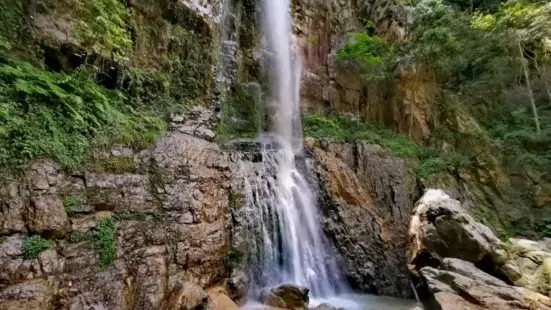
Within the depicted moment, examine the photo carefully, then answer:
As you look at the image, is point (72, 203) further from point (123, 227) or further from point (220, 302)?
point (220, 302)

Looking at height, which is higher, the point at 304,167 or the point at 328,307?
the point at 304,167

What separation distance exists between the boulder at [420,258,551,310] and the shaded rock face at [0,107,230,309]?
434cm

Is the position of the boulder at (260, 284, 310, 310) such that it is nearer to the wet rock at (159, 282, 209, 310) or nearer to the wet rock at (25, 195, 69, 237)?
the wet rock at (159, 282, 209, 310)

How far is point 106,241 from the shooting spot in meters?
5.08

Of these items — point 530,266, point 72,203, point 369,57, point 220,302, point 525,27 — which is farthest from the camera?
point 369,57

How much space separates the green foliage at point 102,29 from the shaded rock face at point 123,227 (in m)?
2.29

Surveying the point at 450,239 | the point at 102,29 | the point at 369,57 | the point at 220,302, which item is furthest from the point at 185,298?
the point at 369,57

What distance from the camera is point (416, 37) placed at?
13500 mm

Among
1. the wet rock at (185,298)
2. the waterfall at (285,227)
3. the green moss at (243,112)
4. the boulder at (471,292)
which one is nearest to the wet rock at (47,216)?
the wet rock at (185,298)

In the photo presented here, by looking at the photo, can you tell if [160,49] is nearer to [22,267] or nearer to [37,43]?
[37,43]

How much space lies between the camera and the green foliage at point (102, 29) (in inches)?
257

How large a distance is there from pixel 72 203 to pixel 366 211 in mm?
7672

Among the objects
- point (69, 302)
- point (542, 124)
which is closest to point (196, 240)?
point (69, 302)

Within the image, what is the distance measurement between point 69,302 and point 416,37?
14576mm
